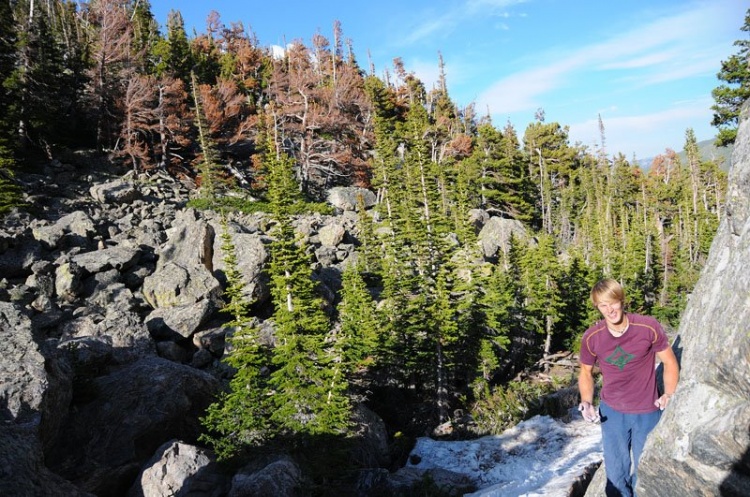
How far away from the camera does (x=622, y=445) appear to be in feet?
14.7

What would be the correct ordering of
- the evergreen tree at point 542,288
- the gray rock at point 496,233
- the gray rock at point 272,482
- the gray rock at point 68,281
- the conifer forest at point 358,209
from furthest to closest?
1. the gray rock at point 496,233
2. the evergreen tree at point 542,288
3. the gray rock at point 68,281
4. the conifer forest at point 358,209
5. the gray rock at point 272,482

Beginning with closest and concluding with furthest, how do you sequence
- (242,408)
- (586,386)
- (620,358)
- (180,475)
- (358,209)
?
(620,358) → (586,386) → (180,475) → (242,408) → (358,209)

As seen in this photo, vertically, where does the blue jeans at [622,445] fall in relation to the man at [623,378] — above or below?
below

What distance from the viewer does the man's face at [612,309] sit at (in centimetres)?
411

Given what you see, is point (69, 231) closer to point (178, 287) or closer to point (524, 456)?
point (178, 287)

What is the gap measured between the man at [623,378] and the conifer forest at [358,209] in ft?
24.0

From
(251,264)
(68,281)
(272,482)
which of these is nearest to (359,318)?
(251,264)

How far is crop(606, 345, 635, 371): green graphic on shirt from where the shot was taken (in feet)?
13.8

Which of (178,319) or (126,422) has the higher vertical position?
(178,319)

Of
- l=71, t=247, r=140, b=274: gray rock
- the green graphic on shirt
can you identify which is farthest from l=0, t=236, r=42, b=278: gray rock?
the green graphic on shirt

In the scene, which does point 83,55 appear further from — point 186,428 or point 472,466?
point 472,466

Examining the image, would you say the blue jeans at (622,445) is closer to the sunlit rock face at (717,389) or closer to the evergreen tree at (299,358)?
the sunlit rock face at (717,389)

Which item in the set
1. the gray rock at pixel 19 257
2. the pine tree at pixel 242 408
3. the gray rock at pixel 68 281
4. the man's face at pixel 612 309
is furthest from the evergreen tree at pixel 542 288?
the gray rock at pixel 19 257

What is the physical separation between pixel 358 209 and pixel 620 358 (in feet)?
122
